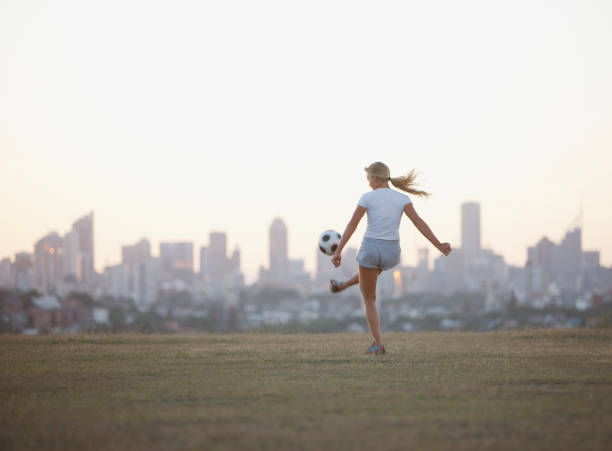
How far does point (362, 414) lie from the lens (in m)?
5.07

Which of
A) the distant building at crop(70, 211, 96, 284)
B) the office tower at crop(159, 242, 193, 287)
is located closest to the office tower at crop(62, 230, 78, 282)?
the distant building at crop(70, 211, 96, 284)

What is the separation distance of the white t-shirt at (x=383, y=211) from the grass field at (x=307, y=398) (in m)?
1.43

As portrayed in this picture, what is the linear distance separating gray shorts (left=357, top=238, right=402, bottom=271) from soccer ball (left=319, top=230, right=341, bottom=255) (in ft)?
3.55

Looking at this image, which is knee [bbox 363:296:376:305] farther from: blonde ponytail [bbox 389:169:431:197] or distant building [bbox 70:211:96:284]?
distant building [bbox 70:211:96:284]

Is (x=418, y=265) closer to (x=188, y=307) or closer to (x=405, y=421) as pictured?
(x=188, y=307)

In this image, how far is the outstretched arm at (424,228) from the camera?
30.6ft

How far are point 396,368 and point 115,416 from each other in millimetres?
3160

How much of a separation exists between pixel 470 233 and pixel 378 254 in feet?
568

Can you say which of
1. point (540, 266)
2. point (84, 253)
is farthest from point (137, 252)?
point (540, 266)

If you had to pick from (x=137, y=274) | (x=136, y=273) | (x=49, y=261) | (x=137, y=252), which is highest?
(x=137, y=252)

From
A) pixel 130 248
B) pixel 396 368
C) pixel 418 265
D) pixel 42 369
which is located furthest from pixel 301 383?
pixel 130 248

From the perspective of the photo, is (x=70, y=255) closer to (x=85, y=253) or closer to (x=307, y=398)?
(x=85, y=253)

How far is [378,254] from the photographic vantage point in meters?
9.05

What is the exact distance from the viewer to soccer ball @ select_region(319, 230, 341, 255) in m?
10.2
